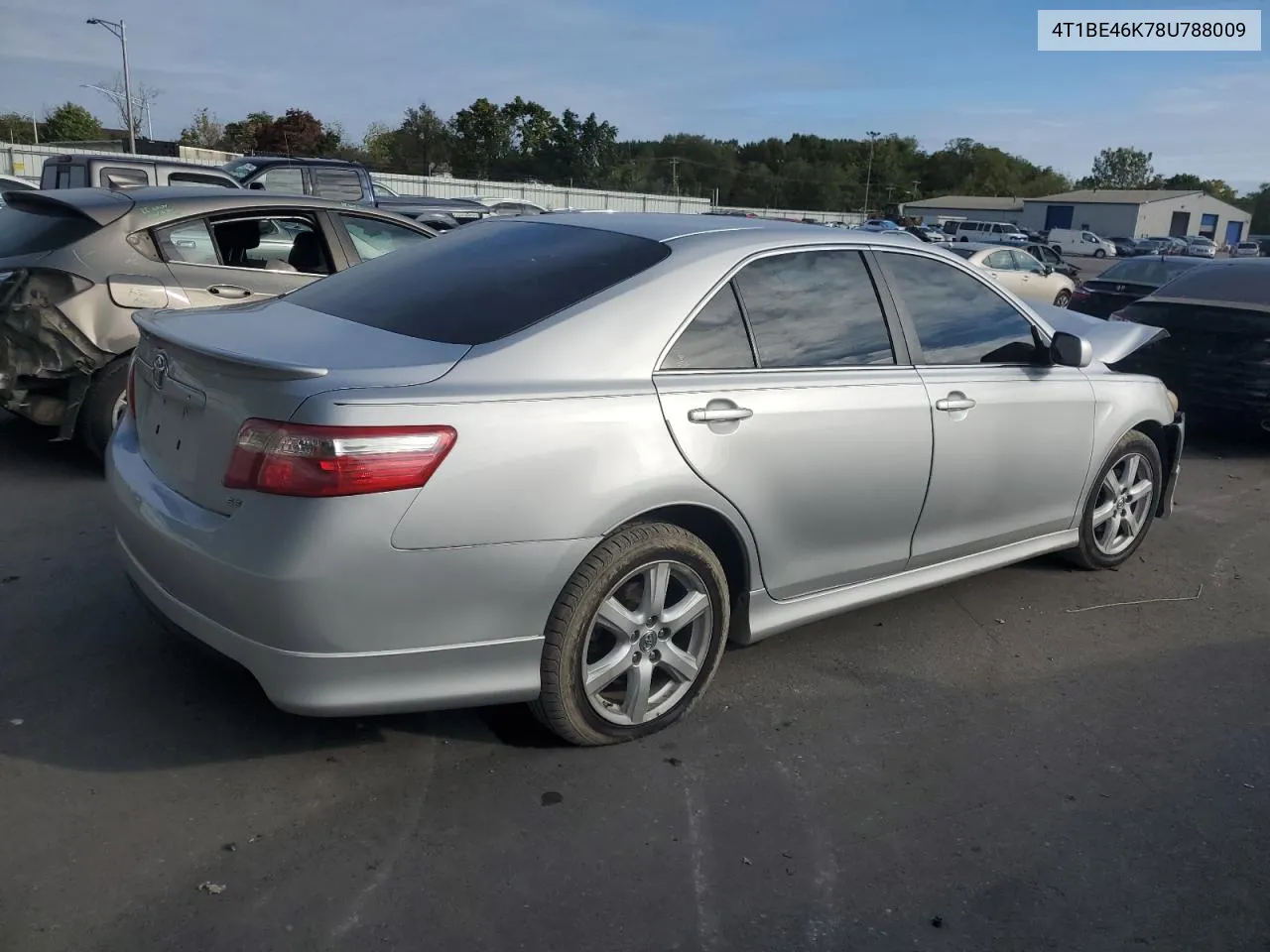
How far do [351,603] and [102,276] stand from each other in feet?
12.3

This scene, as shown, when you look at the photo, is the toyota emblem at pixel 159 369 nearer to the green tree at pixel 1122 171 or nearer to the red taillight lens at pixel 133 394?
the red taillight lens at pixel 133 394

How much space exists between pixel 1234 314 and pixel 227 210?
23.9 feet

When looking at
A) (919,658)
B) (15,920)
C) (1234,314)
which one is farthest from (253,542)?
(1234,314)

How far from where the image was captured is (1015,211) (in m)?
91.7

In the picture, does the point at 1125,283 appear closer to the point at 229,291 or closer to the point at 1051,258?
the point at 229,291

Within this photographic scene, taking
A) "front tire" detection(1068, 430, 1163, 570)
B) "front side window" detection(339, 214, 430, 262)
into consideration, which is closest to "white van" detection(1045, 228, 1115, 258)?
"front side window" detection(339, 214, 430, 262)

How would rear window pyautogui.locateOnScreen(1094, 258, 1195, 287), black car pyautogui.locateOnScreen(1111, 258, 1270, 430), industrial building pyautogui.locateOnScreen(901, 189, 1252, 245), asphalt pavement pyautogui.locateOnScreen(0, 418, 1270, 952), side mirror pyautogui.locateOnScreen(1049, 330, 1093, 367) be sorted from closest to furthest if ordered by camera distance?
asphalt pavement pyautogui.locateOnScreen(0, 418, 1270, 952)
side mirror pyautogui.locateOnScreen(1049, 330, 1093, 367)
black car pyautogui.locateOnScreen(1111, 258, 1270, 430)
rear window pyautogui.locateOnScreen(1094, 258, 1195, 287)
industrial building pyautogui.locateOnScreen(901, 189, 1252, 245)

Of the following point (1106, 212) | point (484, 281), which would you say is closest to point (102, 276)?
point (484, 281)

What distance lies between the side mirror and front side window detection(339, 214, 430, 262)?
3.89 m

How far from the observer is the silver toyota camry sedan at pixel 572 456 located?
2.71m

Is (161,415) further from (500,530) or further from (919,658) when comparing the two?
(919,658)

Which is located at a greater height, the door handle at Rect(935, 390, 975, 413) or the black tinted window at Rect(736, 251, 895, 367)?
the black tinted window at Rect(736, 251, 895, 367)

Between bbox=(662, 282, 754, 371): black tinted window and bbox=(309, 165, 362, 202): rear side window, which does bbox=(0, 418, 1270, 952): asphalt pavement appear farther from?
bbox=(309, 165, 362, 202): rear side window

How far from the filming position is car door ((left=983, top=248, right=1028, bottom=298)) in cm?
1964
